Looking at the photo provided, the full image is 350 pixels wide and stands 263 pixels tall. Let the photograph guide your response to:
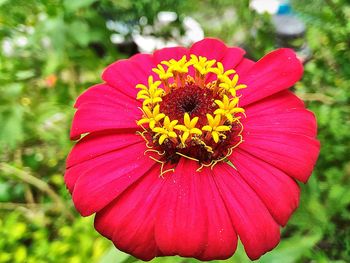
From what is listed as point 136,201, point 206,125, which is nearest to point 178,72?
point 206,125

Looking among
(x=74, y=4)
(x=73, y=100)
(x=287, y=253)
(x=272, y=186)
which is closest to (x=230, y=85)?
(x=272, y=186)

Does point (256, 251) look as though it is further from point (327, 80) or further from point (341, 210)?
point (327, 80)

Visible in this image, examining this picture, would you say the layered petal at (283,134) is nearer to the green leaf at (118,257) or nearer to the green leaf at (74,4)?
the green leaf at (118,257)

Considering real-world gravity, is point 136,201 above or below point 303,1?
below

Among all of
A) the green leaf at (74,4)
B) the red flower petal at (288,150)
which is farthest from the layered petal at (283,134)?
the green leaf at (74,4)

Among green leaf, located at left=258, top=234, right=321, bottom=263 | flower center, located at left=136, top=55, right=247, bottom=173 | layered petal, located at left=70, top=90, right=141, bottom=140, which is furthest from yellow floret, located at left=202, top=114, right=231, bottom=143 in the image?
green leaf, located at left=258, top=234, right=321, bottom=263
